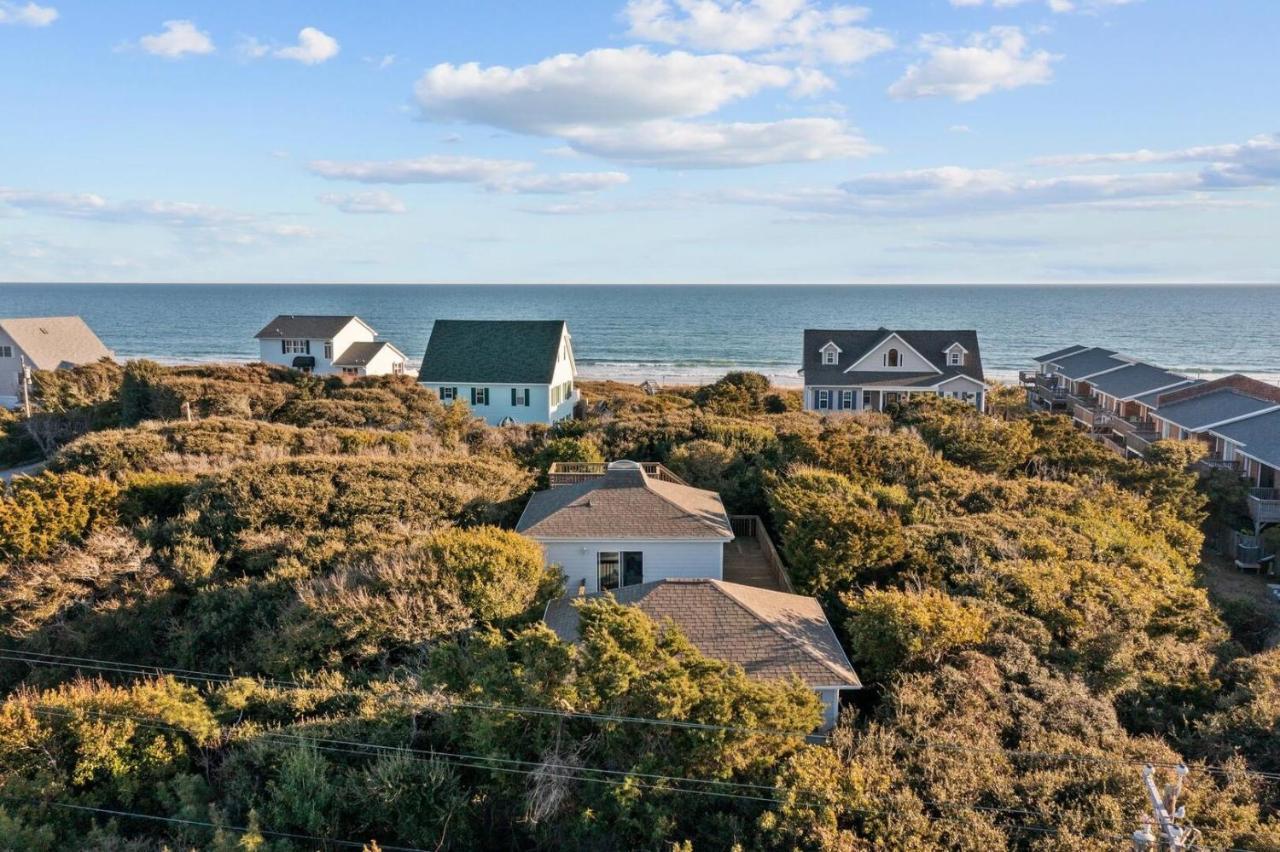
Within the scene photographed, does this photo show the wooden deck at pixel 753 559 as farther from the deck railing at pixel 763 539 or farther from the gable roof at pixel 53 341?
the gable roof at pixel 53 341

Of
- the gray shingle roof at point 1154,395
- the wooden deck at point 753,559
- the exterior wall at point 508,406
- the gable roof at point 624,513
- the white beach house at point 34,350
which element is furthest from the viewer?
the white beach house at point 34,350

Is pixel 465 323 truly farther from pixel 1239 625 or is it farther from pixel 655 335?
pixel 655 335

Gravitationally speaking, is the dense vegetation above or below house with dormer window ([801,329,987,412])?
below

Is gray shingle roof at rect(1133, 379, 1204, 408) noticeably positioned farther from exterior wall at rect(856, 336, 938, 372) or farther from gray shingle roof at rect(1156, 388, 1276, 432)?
exterior wall at rect(856, 336, 938, 372)

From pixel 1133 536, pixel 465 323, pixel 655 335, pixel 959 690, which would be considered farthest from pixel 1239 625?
pixel 655 335

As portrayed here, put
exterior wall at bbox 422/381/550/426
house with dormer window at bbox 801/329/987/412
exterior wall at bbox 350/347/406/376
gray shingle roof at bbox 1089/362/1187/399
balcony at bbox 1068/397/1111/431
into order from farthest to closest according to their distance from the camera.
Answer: exterior wall at bbox 350/347/406/376 < house with dormer window at bbox 801/329/987/412 < balcony at bbox 1068/397/1111/431 < gray shingle roof at bbox 1089/362/1187/399 < exterior wall at bbox 422/381/550/426

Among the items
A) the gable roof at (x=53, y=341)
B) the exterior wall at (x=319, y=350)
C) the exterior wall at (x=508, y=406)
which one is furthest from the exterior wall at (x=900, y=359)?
the gable roof at (x=53, y=341)

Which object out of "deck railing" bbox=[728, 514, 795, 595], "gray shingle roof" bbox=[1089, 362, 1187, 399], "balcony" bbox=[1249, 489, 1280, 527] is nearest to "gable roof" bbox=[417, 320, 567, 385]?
"deck railing" bbox=[728, 514, 795, 595]

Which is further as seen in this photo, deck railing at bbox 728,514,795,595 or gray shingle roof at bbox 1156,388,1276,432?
gray shingle roof at bbox 1156,388,1276,432
